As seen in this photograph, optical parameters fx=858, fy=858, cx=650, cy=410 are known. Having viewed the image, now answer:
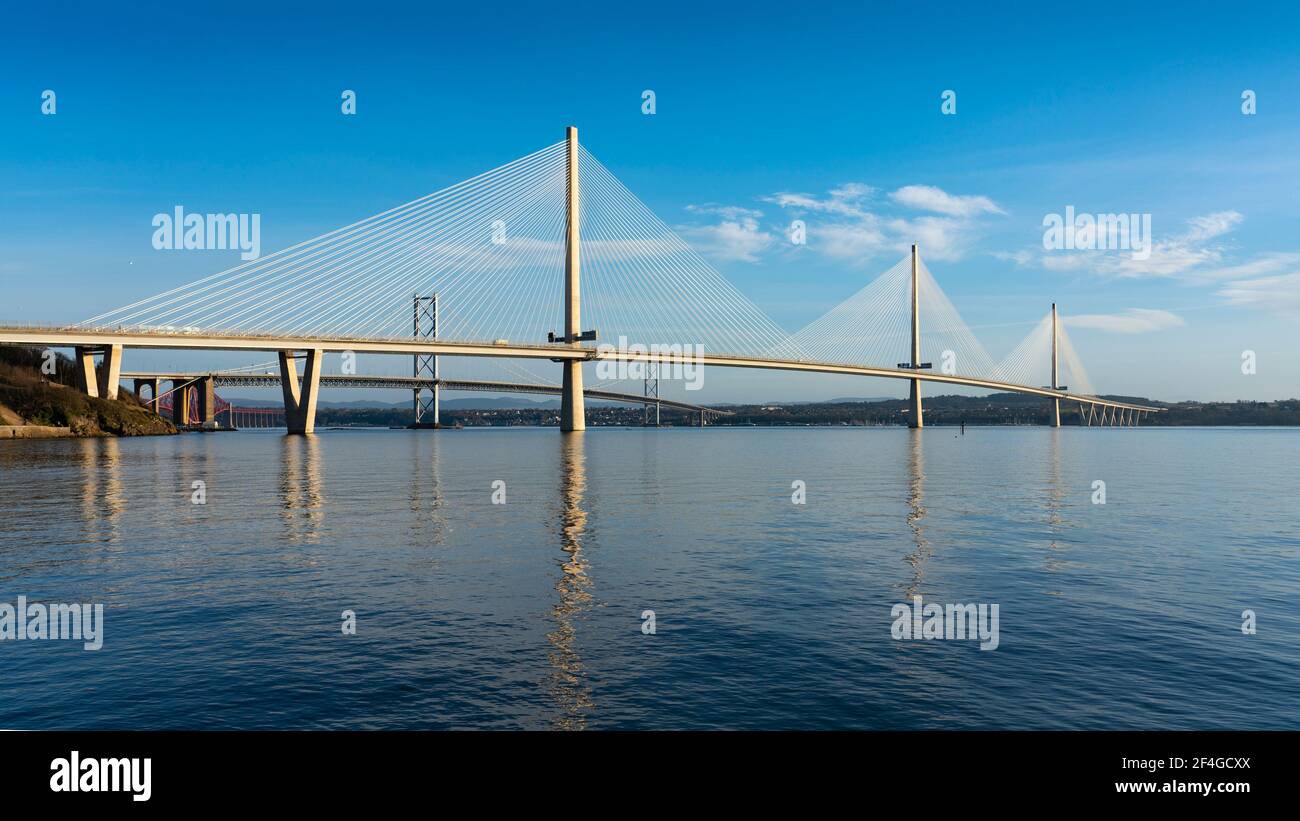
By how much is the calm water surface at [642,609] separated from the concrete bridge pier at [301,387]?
7270 cm

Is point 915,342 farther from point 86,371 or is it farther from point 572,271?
point 86,371

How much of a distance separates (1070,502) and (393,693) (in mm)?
32291

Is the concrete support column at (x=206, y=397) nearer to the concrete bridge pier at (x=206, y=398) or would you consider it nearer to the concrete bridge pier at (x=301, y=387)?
the concrete bridge pier at (x=206, y=398)

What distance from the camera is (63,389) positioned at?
314 feet

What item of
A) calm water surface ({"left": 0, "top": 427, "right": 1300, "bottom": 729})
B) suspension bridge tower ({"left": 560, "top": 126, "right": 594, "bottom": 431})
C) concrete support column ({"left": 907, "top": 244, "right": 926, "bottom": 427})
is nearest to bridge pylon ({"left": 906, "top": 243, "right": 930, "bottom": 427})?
concrete support column ({"left": 907, "top": 244, "right": 926, "bottom": 427})

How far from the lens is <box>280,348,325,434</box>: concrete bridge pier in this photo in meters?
104

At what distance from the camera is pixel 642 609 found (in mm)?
15383

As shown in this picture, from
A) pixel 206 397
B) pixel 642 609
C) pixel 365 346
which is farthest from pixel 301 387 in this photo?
pixel 642 609

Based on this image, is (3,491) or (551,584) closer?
(551,584)

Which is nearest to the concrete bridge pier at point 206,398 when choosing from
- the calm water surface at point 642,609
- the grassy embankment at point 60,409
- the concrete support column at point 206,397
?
the concrete support column at point 206,397

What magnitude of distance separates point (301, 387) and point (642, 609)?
345 ft
